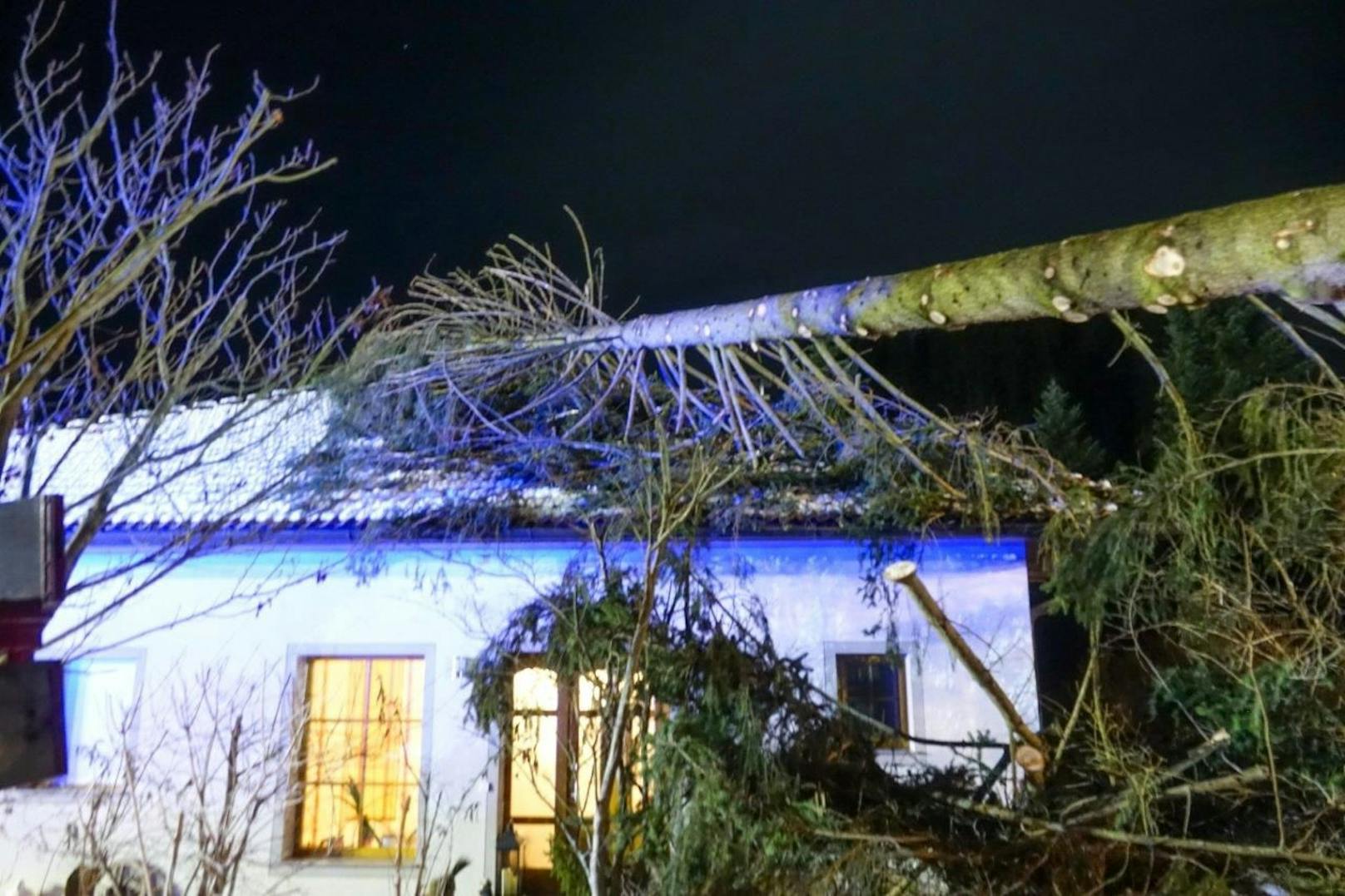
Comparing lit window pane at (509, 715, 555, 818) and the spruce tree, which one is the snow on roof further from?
the spruce tree

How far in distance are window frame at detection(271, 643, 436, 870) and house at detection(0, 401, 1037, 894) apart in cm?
1

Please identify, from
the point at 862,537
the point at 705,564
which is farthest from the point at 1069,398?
the point at 705,564

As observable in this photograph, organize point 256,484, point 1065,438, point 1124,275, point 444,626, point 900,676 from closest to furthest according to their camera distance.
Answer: point 1124,275
point 900,676
point 444,626
point 256,484
point 1065,438

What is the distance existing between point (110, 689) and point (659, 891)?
5266 mm

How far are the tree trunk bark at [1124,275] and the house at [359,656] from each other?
4054 mm

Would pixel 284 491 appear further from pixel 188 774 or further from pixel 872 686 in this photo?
pixel 872 686

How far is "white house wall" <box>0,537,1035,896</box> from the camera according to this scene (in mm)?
7000

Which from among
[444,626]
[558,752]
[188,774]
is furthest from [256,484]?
[558,752]

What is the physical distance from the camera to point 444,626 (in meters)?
7.36

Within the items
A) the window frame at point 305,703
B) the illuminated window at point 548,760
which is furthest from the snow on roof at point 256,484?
the illuminated window at point 548,760

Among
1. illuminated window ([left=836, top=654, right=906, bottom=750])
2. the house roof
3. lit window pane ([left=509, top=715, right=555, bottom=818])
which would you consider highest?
the house roof

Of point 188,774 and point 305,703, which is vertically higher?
point 305,703

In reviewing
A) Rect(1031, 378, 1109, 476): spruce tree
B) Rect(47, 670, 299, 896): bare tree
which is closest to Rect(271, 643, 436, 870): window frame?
Rect(47, 670, 299, 896): bare tree

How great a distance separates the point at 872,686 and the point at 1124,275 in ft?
18.6
